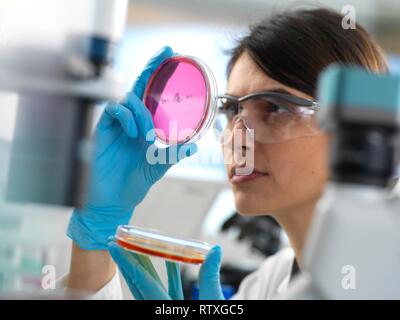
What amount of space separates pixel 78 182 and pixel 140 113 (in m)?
0.65

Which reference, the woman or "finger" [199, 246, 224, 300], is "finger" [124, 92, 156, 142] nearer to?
the woman

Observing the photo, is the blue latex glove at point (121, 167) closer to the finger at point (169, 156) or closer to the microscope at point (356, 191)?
the finger at point (169, 156)

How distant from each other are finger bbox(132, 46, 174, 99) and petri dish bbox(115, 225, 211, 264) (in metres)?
0.38

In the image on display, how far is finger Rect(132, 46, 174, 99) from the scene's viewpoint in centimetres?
146

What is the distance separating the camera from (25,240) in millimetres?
979

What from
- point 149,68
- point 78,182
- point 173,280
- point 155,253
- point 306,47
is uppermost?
point 306,47

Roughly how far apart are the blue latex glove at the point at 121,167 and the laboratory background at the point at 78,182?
0.19 feet

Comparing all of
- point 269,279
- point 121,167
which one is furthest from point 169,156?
point 269,279

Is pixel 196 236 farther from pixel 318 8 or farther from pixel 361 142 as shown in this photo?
pixel 361 142

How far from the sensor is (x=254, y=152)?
162cm

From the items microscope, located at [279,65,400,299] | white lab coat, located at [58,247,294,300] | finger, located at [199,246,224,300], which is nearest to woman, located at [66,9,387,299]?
finger, located at [199,246,224,300]

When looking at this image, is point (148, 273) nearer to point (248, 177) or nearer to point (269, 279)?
point (248, 177)

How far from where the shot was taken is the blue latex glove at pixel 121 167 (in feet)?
4.53
